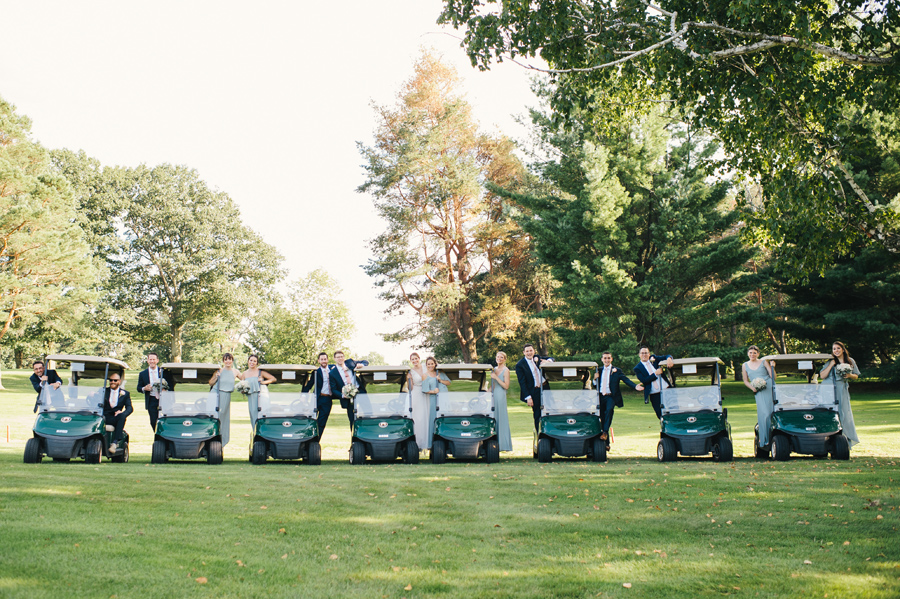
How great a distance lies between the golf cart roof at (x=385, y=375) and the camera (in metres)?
12.3

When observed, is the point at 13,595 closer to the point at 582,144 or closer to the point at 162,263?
the point at 582,144

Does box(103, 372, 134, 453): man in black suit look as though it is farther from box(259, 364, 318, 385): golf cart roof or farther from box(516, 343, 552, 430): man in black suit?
box(516, 343, 552, 430): man in black suit

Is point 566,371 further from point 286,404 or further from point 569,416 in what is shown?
point 286,404

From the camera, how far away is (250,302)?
4866 centimetres

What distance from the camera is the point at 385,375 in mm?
12500

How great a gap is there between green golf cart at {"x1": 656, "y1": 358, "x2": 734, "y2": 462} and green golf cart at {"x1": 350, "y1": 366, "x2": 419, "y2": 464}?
420 centimetres

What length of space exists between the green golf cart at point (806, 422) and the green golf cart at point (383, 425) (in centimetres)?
598

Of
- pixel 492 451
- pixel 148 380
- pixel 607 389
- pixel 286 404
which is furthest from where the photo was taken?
pixel 148 380

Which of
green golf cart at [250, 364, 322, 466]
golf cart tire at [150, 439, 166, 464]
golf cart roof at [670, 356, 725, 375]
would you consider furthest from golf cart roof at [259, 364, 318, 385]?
golf cart roof at [670, 356, 725, 375]

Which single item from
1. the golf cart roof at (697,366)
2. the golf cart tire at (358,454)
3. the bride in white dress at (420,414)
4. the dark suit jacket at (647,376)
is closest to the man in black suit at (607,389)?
the dark suit jacket at (647,376)

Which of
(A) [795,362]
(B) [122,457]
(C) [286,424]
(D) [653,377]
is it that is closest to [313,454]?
(C) [286,424]

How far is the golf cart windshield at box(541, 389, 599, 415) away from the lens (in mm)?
12117

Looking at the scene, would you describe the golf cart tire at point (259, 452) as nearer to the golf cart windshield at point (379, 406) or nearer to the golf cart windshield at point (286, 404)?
the golf cart windshield at point (286, 404)

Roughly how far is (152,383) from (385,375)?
13.3ft
